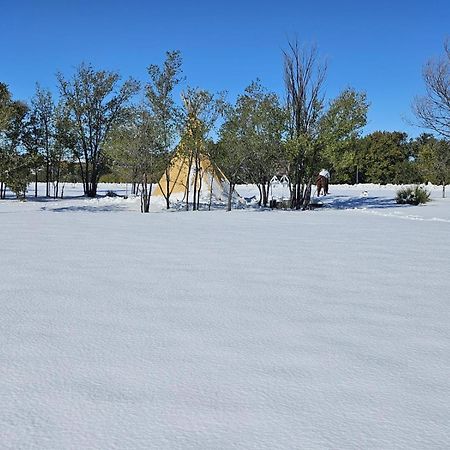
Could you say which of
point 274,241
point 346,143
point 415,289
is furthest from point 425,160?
point 415,289

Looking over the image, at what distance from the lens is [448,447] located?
1776 millimetres

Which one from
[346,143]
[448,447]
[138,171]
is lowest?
[448,447]

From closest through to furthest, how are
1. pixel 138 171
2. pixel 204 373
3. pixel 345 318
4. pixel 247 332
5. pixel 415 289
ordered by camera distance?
pixel 204 373 → pixel 247 332 → pixel 345 318 → pixel 415 289 → pixel 138 171

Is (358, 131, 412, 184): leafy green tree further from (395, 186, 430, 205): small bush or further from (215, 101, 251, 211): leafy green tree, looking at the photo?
(215, 101, 251, 211): leafy green tree

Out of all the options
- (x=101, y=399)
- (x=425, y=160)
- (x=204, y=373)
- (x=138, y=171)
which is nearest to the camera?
(x=101, y=399)

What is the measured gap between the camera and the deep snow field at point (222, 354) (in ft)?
6.13

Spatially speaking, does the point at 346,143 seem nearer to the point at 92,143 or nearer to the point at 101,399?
the point at 92,143

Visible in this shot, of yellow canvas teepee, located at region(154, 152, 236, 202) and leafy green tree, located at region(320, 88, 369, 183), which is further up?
leafy green tree, located at region(320, 88, 369, 183)

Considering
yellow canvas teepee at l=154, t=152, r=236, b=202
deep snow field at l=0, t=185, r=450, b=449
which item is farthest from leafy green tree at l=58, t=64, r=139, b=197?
deep snow field at l=0, t=185, r=450, b=449

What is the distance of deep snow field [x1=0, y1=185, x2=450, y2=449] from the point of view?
6.13 ft

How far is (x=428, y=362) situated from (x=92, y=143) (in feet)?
89.8

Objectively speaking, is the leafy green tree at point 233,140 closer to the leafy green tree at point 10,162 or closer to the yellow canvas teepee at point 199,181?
the yellow canvas teepee at point 199,181

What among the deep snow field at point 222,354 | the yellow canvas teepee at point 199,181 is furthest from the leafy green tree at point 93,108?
the deep snow field at point 222,354

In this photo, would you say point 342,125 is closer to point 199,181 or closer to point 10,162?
point 199,181
